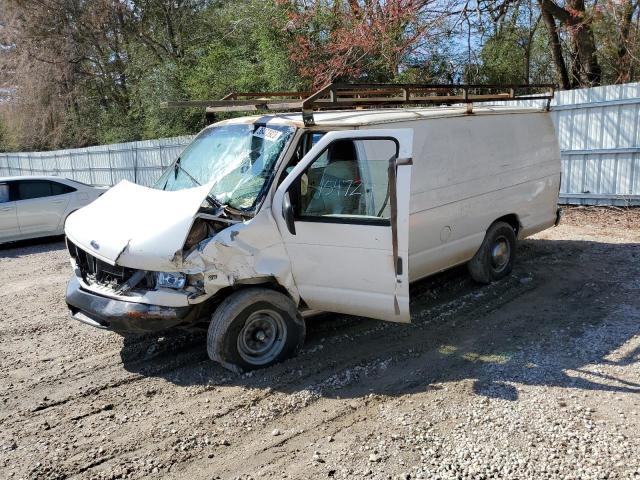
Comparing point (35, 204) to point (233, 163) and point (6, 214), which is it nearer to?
point (6, 214)

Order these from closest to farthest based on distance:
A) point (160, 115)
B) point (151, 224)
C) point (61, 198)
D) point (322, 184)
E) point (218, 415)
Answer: point (218, 415), point (151, 224), point (322, 184), point (61, 198), point (160, 115)

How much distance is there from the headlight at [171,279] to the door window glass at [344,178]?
1111 mm

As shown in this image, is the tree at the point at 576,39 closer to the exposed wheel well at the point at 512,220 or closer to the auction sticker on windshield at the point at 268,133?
the exposed wheel well at the point at 512,220

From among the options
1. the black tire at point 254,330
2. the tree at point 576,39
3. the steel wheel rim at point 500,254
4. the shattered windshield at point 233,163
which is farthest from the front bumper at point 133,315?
the tree at point 576,39

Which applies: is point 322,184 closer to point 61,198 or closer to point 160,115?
point 61,198

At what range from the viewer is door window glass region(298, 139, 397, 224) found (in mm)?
4703

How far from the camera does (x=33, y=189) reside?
457 inches

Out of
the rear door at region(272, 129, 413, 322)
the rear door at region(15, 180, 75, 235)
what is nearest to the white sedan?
the rear door at region(15, 180, 75, 235)

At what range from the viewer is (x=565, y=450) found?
11.2 ft

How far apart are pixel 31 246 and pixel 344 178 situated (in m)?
9.44

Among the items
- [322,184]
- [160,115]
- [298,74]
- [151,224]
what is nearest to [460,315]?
[322,184]

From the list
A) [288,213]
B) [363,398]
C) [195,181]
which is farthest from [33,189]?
[363,398]

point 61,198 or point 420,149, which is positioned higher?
point 420,149

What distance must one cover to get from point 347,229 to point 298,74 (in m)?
11.9
